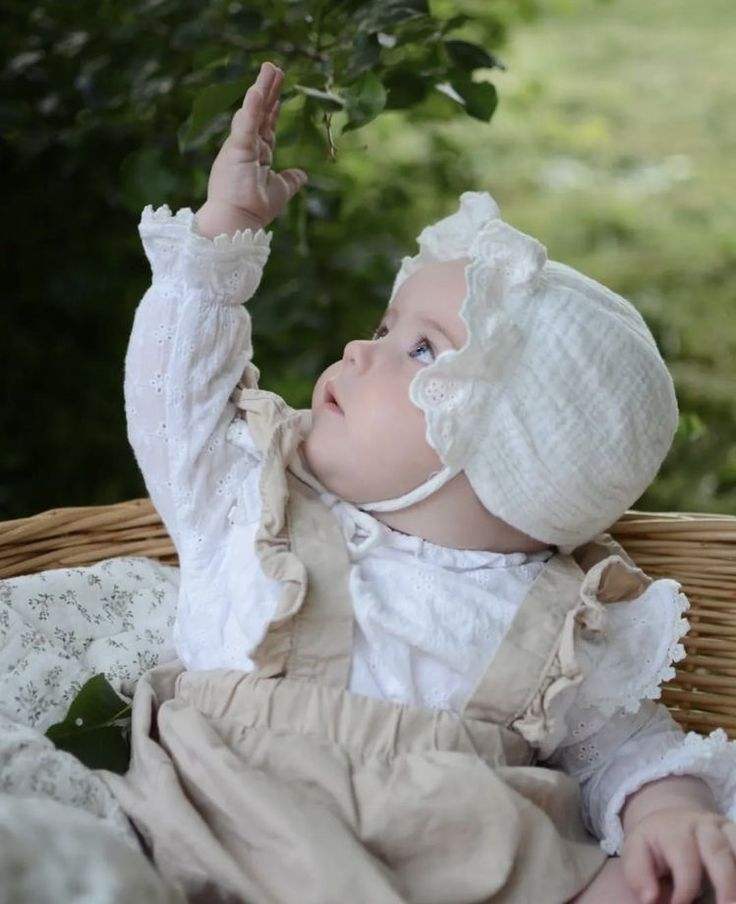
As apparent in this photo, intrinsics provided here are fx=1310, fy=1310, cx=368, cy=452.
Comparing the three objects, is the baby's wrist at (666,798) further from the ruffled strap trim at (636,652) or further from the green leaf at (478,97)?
the green leaf at (478,97)

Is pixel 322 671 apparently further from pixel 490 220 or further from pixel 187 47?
pixel 187 47

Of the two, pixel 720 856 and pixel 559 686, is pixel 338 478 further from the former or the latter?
pixel 720 856

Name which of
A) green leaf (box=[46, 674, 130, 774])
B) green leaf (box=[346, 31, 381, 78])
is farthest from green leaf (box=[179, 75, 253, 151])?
green leaf (box=[46, 674, 130, 774])

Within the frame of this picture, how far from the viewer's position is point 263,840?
36.2 inches

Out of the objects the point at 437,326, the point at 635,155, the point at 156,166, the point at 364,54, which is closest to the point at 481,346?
the point at 437,326

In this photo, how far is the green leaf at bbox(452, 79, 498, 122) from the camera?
53.7 inches

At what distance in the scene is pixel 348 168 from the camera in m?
2.27

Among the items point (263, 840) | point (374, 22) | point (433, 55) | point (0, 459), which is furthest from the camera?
point (0, 459)

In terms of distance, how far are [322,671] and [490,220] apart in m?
0.38

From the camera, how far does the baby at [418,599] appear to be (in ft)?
3.10

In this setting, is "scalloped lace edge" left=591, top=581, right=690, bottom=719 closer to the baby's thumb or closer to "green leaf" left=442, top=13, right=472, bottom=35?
the baby's thumb

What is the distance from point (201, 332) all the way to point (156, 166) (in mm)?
545

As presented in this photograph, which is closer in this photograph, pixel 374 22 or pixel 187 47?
pixel 374 22

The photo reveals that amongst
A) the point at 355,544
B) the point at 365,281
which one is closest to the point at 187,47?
the point at 365,281
